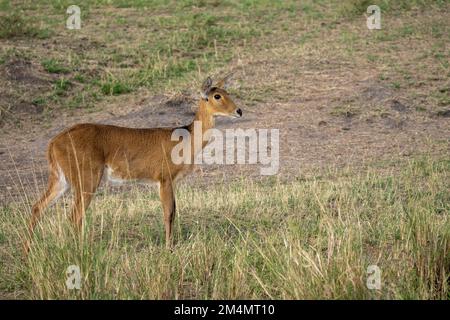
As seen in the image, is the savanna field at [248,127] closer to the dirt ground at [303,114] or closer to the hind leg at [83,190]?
the dirt ground at [303,114]

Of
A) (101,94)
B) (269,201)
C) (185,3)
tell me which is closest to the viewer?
(269,201)

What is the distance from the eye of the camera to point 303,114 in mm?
14469

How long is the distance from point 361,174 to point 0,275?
18.7 ft

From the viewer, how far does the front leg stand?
8.81 m


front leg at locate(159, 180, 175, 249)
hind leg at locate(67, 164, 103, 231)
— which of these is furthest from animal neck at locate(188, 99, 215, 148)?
hind leg at locate(67, 164, 103, 231)

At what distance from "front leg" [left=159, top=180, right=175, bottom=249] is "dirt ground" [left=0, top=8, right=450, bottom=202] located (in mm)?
2537

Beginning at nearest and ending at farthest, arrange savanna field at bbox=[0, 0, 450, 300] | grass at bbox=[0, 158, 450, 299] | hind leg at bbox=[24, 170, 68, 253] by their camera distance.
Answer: grass at bbox=[0, 158, 450, 299] < savanna field at bbox=[0, 0, 450, 300] < hind leg at bbox=[24, 170, 68, 253]

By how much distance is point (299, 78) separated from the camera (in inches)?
631

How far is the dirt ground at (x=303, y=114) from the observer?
12.6m

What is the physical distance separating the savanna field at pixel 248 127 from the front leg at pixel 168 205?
0.25m

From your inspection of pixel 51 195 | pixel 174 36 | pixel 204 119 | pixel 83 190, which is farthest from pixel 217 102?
pixel 174 36

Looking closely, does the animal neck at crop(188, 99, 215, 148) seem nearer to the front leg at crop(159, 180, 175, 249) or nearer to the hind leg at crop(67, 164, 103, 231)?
the front leg at crop(159, 180, 175, 249)
